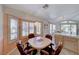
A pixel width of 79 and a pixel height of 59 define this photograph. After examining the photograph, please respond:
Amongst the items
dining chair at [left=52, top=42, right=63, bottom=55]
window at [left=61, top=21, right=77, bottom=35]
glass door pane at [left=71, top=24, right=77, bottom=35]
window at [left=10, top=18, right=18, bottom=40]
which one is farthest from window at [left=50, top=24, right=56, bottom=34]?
window at [left=10, top=18, right=18, bottom=40]

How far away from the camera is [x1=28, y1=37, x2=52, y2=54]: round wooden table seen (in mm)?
2162

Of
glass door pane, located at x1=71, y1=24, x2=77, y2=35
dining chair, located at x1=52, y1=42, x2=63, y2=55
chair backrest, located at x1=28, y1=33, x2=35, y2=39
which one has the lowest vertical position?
dining chair, located at x1=52, y1=42, x2=63, y2=55

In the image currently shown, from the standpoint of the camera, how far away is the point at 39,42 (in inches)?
97.5

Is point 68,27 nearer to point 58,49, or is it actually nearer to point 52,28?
point 52,28

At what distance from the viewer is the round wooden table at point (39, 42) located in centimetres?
216

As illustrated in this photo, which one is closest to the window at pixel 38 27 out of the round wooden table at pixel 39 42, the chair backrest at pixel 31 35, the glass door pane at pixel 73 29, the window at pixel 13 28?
the chair backrest at pixel 31 35

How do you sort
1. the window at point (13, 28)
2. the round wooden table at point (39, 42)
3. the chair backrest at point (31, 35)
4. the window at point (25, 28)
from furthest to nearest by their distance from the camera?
the round wooden table at point (39, 42) < the chair backrest at point (31, 35) < the window at point (25, 28) < the window at point (13, 28)

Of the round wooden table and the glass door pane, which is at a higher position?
the glass door pane

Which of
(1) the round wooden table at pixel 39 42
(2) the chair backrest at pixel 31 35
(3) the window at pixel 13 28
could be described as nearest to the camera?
(3) the window at pixel 13 28

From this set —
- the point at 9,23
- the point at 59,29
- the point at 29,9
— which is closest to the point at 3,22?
the point at 9,23

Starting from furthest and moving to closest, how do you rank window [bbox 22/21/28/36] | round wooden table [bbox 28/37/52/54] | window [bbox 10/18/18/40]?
round wooden table [bbox 28/37/52/54] < window [bbox 22/21/28/36] < window [bbox 10/18/18/40]

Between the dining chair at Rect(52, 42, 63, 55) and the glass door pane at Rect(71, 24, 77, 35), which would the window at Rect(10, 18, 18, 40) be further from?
the glass door pane at Rect(71, 24, 77, 35)

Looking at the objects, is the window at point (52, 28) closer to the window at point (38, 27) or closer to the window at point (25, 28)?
the window at point (38, 27)
